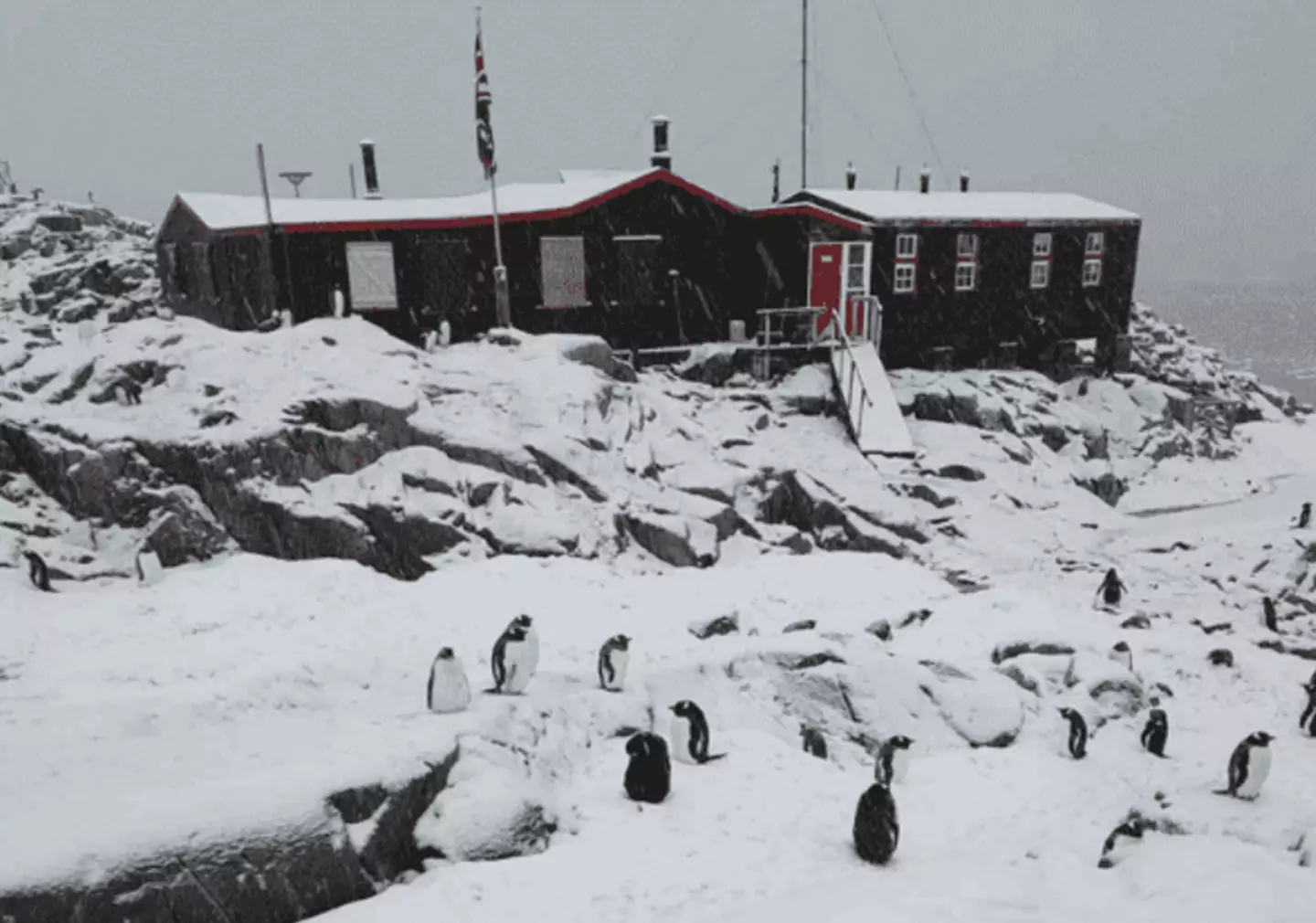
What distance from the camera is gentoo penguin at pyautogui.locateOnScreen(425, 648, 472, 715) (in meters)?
9.52

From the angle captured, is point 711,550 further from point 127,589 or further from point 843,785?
point 127,589

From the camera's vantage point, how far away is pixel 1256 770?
Answer: 1068cm

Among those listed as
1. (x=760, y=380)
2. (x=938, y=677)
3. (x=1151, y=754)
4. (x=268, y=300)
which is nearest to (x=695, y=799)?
(x=938, y=677)

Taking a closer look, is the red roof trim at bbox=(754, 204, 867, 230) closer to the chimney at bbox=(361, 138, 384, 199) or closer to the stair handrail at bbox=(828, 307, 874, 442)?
the stair handrail at bbox=(828, 307, 874, 442)

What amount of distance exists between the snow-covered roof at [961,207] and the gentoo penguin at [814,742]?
1829 centimetres

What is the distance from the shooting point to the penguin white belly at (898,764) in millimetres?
10703

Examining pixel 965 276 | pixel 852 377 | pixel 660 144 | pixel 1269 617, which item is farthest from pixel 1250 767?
pixel 660 144

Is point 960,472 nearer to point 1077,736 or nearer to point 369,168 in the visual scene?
point 1077,736

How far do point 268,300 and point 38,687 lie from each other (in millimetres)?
13562

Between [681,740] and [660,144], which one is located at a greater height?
[660,144]

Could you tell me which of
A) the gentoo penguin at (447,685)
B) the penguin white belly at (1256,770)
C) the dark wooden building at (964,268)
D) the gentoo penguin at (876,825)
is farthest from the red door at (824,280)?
the gentoo penguin at (876,825)

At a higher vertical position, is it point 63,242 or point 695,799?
point 63,242

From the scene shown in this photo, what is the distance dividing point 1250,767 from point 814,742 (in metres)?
5.42

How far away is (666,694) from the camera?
11.8 metres
